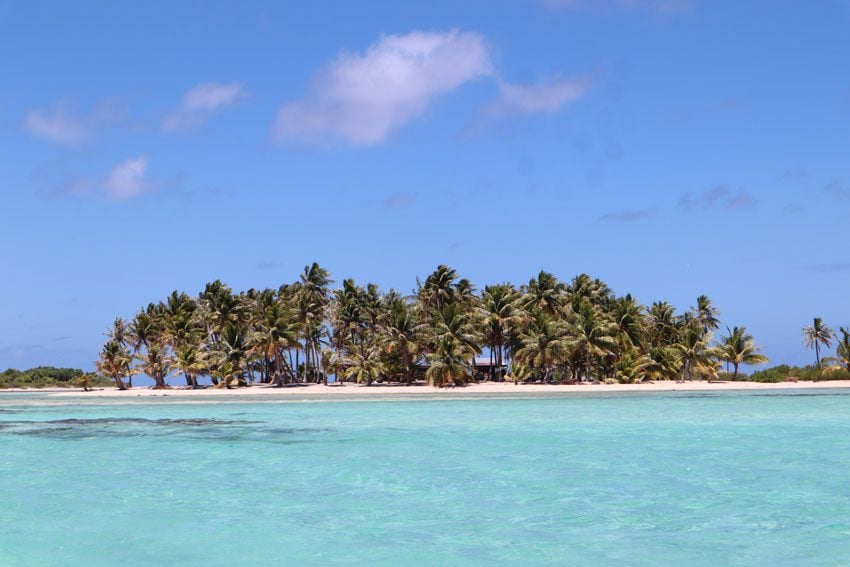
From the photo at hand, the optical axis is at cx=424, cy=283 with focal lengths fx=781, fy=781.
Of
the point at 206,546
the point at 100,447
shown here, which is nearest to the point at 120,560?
the point at 206,546

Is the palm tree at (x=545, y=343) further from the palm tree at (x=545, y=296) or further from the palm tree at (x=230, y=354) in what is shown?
the palm tree at (x=230, y=354)

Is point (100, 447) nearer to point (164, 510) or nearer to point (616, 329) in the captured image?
point (164, 510)

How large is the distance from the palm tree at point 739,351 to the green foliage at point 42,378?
68.3 meters

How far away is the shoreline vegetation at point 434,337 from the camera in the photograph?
6306cm

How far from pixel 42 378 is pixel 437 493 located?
320ft

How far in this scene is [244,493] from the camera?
17.2m

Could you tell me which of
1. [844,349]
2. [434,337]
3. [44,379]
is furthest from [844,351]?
[44,379]

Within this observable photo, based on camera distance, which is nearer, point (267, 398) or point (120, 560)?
point (120, 560)

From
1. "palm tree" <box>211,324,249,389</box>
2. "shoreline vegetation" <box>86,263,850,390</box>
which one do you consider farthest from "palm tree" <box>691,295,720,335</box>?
"palm tree" <box>211,324,249,389</box>

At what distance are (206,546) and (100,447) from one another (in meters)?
16.2

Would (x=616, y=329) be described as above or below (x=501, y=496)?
above

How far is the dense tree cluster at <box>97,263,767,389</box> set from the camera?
62.9m

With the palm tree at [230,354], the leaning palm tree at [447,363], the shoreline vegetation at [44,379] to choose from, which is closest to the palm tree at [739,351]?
the leaning palm tree at [447,363]

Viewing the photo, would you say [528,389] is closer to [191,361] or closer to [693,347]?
[693,347]
